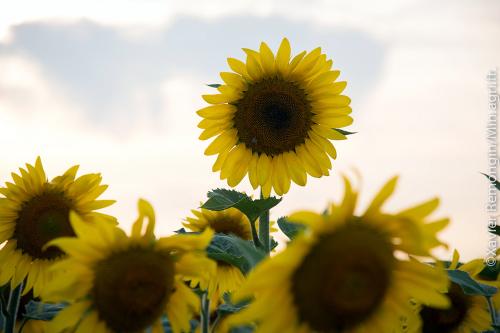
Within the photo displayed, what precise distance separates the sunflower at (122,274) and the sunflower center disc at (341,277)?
518 mm

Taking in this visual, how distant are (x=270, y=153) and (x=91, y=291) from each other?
2373 millimetres

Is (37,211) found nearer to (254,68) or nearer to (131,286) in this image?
(254,68)

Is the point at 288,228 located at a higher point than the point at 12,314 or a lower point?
higher

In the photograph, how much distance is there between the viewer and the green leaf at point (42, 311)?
3658 millimetres

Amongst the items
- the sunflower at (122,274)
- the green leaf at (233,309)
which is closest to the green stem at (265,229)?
the green leaf at (233,309)

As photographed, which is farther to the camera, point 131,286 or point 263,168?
point 263,168

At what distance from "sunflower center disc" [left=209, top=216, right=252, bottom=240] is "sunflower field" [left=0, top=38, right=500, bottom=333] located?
3.54 ft

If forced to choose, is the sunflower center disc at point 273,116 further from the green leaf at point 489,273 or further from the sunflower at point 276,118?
the green leaf at point 489,273

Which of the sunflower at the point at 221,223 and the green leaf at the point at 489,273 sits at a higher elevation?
the sunflower at the point at 221,223

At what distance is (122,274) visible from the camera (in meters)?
2.70

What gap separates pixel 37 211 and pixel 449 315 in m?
3.20

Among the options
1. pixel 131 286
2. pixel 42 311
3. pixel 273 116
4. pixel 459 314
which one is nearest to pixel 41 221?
pixel 42 311

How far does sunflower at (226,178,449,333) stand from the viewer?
226cm

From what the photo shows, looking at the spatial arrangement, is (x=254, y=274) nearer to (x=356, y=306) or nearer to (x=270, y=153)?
(x=356, y=306)
